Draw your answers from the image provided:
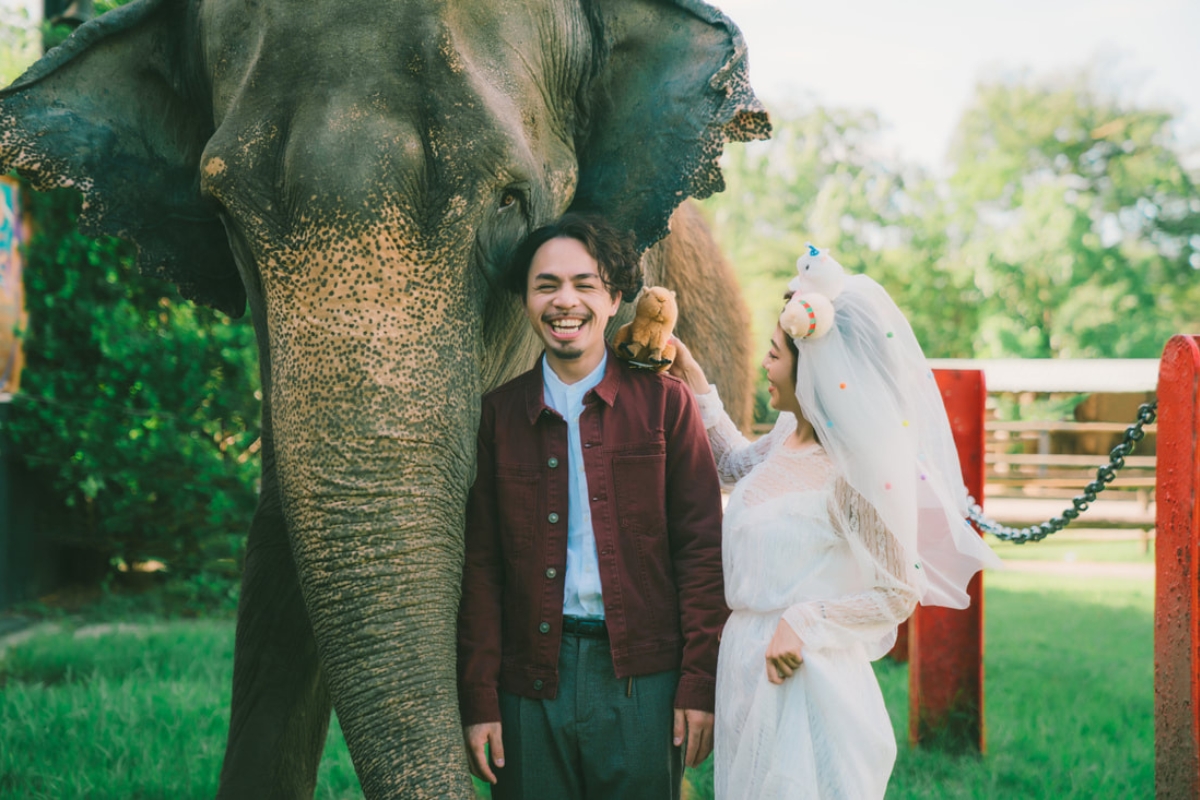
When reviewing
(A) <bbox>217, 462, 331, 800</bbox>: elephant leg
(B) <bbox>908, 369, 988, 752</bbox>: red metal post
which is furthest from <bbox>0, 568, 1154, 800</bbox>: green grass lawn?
(A) <bbox>217, 462, 331, 800</bbox>: elephant leg

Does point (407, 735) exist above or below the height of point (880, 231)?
below

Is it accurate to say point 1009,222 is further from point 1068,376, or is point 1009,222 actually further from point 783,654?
point 783,654

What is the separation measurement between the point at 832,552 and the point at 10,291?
22.9ft

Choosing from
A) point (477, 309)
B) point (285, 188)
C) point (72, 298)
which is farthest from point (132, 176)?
point (72, 298)

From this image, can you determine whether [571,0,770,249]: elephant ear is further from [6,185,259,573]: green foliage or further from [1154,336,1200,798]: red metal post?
[6,185,259,573]: green foliage

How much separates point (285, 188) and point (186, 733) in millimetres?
3335

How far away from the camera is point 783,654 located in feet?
8.36

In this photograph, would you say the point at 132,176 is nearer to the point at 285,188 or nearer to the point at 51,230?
the point at 285,188

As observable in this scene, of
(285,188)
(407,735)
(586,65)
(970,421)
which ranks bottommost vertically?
(407,735)

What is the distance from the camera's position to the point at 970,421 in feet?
17.1

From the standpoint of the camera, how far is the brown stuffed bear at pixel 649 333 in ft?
9.23

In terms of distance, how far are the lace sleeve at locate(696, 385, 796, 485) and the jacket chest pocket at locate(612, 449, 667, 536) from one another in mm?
447

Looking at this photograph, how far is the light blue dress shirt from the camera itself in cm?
265

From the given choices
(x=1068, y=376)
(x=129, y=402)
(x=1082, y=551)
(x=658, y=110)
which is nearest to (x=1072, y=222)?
(x=1068, y=376)
